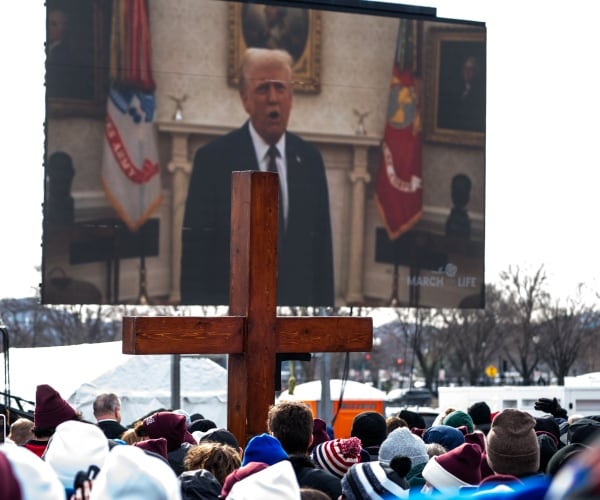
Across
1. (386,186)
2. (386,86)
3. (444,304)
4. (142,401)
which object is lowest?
(142,401)

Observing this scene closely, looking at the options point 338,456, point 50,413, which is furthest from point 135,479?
point 50,413

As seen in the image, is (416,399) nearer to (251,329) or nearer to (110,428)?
(110,428)

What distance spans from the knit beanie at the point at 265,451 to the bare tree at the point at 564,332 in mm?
62412

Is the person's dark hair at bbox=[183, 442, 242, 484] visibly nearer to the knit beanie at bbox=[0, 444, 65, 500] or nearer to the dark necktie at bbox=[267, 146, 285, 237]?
the knit beanie at bbox=[0, 444, 65, 500]

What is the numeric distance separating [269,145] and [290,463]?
56.6ft

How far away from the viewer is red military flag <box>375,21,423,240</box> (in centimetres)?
2197

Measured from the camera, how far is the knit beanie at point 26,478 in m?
2.51

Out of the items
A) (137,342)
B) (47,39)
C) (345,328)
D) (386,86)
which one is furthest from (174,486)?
(386,86)

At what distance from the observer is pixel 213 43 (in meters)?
21.1

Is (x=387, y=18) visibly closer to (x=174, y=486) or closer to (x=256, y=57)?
(x=256, y=57)

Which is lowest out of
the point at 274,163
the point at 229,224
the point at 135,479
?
the point at 135,479

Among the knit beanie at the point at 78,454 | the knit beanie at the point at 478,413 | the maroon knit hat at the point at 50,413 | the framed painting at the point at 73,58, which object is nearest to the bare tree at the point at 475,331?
the framed painting at the point at 73,58

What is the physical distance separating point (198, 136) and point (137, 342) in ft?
45.2

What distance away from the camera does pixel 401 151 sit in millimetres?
22016
